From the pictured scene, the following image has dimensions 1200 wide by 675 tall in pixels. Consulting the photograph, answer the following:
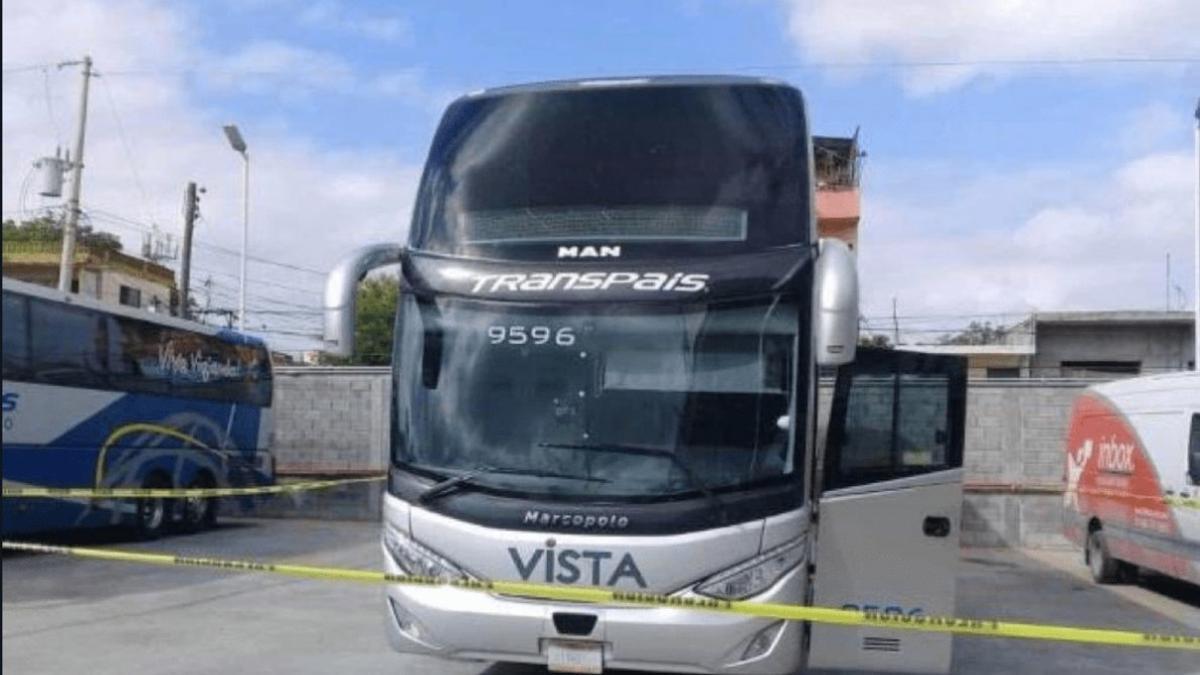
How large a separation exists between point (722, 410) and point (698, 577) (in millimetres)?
928

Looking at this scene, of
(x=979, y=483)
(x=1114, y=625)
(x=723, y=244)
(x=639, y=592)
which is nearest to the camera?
(x=639, y=592)

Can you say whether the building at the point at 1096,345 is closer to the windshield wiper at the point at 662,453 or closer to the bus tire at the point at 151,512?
the bus tire at the point at 151,512

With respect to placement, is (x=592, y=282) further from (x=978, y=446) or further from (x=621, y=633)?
(x=978, y=446)

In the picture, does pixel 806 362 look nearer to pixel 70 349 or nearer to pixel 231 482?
pixel 70 349

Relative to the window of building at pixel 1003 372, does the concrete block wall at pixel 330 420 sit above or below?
below

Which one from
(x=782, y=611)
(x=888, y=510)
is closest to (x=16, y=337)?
(x=888, y=510)

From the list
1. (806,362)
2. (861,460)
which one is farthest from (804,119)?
(861,460)

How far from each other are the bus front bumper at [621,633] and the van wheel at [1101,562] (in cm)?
1090

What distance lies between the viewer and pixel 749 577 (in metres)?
7.30

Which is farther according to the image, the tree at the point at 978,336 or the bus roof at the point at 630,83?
the tree at the point at 978,336

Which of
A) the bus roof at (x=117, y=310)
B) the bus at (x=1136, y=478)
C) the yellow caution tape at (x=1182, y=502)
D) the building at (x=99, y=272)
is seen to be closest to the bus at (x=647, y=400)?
the yellow caution tape at (x=1182, y=502)

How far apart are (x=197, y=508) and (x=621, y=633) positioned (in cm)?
1730

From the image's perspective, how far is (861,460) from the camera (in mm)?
8219

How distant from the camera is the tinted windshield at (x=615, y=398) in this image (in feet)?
24.5
